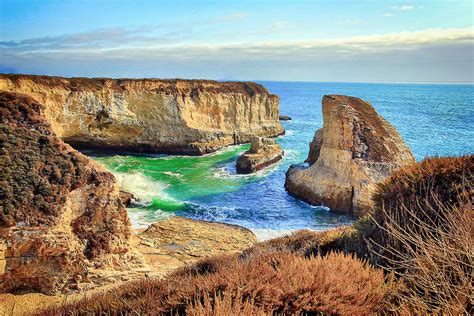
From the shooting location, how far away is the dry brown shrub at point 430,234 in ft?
14.2

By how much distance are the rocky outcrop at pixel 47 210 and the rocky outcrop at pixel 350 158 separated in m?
12.4

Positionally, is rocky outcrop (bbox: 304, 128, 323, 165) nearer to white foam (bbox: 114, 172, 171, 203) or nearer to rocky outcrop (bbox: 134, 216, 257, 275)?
white foam (bbox: 114, 172, 171, 203)

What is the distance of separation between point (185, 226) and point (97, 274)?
6.82m

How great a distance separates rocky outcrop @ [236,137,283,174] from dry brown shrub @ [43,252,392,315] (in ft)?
80.8

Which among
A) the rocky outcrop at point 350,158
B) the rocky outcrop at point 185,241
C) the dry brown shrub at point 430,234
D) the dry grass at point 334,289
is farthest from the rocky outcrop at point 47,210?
the rocky outcrop at point 350,158

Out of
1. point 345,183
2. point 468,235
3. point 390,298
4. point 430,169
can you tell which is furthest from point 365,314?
point 345,183

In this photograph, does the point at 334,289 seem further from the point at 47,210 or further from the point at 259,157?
the point at 259,157

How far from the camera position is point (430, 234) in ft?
20.5

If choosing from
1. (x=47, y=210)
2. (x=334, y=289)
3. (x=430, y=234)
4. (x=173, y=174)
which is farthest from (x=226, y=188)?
(x=334, y=289)

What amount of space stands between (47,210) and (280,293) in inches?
278

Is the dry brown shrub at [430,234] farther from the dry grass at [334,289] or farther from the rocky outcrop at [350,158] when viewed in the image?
the rocky outcrop at [350,158]

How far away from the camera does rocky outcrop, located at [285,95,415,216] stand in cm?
1998

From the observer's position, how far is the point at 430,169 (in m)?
7.97

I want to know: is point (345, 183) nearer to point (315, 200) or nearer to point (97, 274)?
point (315, 200)
